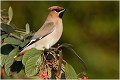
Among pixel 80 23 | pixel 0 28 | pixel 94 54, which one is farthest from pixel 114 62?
pixel 0 28

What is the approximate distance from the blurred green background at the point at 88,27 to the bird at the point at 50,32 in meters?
2.05

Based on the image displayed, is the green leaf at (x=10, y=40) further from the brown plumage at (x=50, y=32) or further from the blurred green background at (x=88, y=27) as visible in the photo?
the blurred green background at (x=88, y=27)

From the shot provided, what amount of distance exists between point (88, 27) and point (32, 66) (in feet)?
10.7

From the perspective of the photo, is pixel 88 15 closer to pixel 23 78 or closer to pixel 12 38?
pixel 23 78

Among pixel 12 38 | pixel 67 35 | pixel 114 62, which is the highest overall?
pixel 12 38

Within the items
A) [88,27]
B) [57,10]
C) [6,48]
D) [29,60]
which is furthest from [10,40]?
[88,27]

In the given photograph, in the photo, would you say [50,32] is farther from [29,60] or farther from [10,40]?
[29,60]

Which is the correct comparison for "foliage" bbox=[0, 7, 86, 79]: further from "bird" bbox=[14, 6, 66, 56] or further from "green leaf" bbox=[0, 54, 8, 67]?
"bird" bbox=[14, 6, 66, 56]

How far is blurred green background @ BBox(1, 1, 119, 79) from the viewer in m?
5.54

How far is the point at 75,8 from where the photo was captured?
571 centimetres

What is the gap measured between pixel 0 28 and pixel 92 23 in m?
2.90

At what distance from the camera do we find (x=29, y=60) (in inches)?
99.6

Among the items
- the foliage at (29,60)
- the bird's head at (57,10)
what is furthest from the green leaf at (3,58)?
the bird's head at (57,10)

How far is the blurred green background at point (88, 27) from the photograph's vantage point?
5.54 m
